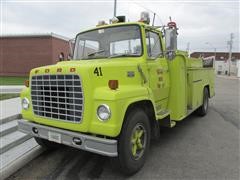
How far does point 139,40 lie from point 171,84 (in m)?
1.43

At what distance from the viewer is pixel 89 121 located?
359cm

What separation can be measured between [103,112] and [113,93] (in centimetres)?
30

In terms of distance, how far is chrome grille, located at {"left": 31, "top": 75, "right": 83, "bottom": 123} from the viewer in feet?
12.0

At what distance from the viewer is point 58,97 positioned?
3.85 meters

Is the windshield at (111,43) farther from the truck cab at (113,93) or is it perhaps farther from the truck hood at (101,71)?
the truck hood at (101,71)

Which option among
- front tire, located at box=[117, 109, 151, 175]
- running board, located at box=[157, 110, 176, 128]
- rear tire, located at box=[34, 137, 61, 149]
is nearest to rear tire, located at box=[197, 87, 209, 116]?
running board, located at box=[157, 110, 176, 128]

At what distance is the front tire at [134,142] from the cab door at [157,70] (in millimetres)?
790

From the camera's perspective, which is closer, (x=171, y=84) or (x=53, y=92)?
(x=53, y=92)

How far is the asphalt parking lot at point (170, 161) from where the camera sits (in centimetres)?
406

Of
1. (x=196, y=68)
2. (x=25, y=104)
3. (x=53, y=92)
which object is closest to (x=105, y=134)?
(x=53, y=92)

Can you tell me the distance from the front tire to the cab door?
31.1 inches

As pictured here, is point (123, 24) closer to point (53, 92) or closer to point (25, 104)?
point (53, 92)

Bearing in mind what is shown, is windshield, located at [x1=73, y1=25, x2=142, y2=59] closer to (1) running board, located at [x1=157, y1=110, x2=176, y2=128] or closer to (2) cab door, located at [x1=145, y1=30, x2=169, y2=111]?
(2) cab door, located at [x1=145, y1=30, x2=169, y2=111]

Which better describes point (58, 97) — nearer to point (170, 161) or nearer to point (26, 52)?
point (170, 161)
